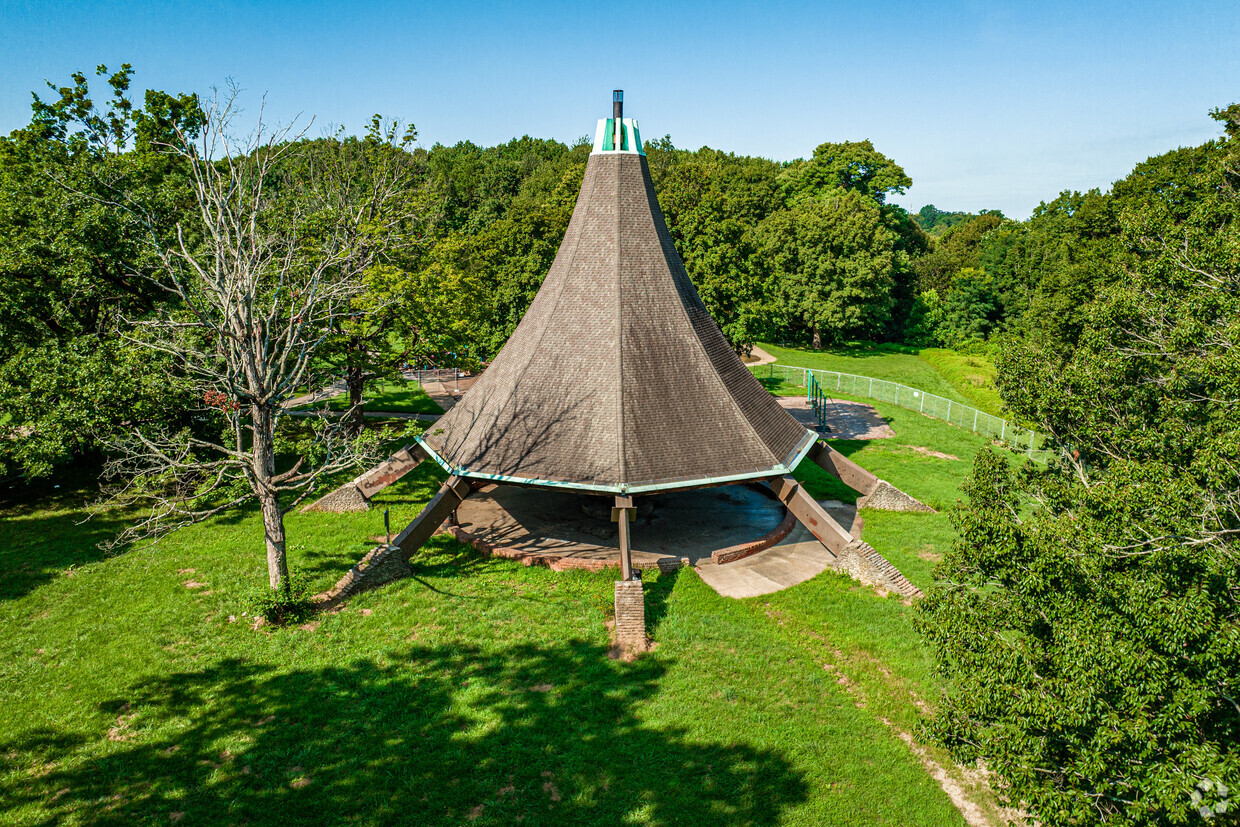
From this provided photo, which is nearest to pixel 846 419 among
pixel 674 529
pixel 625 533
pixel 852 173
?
pixel 674 529

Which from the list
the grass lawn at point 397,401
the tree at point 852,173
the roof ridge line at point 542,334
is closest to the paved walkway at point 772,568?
the roof ridge line at point 542,334

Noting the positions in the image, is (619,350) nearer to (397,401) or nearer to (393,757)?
(393,757)

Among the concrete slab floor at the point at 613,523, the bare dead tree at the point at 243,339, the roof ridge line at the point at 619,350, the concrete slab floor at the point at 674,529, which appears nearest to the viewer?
the bare dead tree at the point at 243,339

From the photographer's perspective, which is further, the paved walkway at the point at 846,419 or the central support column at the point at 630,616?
the paved walkway at the point at 846,419

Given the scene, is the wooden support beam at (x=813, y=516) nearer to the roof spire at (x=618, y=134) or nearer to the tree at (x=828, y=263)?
the roof spire at (x=618, y=134)

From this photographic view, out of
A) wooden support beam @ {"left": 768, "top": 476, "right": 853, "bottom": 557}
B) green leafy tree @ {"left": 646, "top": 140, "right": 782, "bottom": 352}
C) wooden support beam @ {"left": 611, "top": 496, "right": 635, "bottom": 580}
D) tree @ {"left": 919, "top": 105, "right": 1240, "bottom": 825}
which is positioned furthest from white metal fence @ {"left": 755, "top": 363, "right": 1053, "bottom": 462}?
wooden support beam @ {"left": 611, "top": 496, "right": 635, "bottom": 580}

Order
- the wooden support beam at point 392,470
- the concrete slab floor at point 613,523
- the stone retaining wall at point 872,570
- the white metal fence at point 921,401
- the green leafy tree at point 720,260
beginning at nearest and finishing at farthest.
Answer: the stone retaining wall at point 872,570, the concrete slab floor at point 613,523, the wooden support beam at point 392,470, the white metal fence at point 921,401, the green leafy tree at point 720,260

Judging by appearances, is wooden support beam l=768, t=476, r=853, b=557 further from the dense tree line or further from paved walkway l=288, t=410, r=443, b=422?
paved walkway l=288, t=410, r=443, b=422
